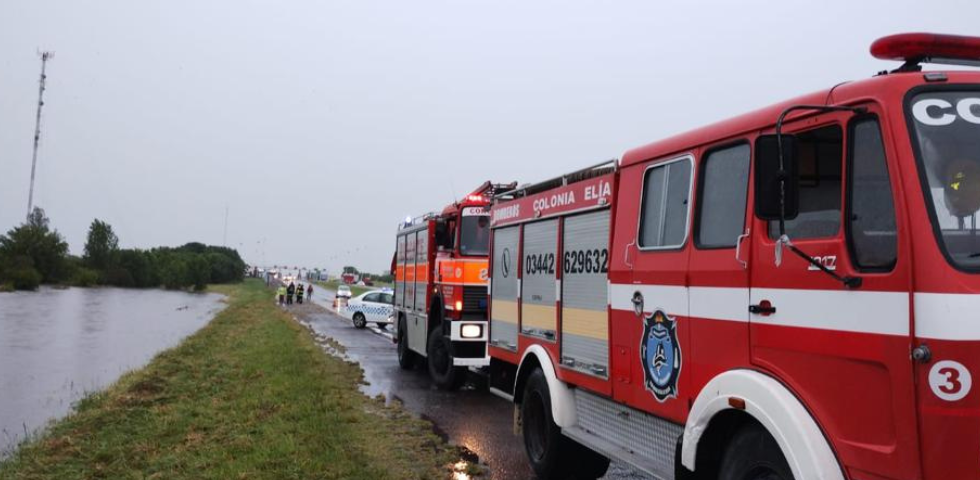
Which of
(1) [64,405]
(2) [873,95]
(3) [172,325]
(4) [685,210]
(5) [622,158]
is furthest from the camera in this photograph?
(3) [172,325]

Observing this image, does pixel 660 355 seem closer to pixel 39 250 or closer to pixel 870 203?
pixel 870 203

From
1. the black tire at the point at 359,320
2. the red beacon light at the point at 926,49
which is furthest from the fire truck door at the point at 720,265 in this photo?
the black tire at the point at 359,320

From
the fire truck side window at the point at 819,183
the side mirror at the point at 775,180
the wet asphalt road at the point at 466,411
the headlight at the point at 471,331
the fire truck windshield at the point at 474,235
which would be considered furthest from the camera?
the fire truck windshield at the point at 474,235

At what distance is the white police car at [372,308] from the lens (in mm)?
30516

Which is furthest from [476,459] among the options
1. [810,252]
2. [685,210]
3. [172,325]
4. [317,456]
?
[172,325]

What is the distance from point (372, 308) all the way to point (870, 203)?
1099 inches

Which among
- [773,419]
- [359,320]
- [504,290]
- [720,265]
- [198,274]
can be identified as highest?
[198,274]

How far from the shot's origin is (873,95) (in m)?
3.59

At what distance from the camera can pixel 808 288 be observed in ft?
12.3

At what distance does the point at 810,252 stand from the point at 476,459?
5.12m

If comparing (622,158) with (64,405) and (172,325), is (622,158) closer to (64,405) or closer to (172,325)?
(64,405)

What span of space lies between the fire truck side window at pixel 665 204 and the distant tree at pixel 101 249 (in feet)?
346

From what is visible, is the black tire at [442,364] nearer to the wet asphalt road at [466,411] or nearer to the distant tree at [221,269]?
the wet asphalt road at [466,411]

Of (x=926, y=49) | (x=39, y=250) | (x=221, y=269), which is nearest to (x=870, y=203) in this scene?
Result: (x=926, y=49)
